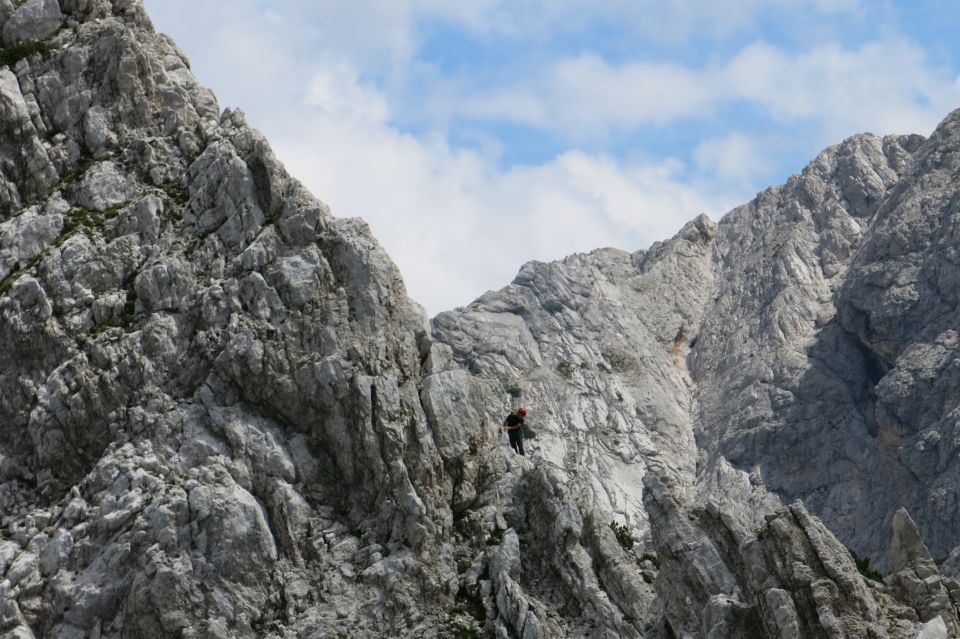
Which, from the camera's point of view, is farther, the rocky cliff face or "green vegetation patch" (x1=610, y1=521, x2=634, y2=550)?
"green vegetation patch" (x1=610, y1=521, x2=634, y2=550)

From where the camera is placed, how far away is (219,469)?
49.8 metres

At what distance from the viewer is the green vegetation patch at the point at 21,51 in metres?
61.0

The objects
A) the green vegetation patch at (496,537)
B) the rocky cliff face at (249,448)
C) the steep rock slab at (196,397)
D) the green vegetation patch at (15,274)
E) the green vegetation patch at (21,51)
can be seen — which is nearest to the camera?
the rocky cliff face at (249,448)

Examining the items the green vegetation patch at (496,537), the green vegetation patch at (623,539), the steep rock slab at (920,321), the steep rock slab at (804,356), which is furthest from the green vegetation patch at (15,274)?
the steep rock slab at (804,356)

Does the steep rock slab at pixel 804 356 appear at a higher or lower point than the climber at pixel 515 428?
higher

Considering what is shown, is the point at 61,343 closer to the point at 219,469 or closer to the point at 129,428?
the point at 129,428

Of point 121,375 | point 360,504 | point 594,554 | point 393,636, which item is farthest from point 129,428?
point 594,554

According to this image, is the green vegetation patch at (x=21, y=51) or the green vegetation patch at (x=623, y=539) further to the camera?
the green vegetation patch at (x=21, y=51)

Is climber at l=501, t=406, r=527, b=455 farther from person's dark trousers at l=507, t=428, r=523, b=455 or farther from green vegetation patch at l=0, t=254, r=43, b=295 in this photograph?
green vegetation patch at l=0, t=254, r=43, b=295

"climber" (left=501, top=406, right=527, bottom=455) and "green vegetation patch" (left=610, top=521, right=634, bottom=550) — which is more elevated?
"climber" (left=501, top=406, right=527, bottom=455)

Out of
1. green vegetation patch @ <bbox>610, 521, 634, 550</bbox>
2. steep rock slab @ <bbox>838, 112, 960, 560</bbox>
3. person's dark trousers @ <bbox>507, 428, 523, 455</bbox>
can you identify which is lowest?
green vegetation patch @ <bbox>610, 521, 634, 550</bbox>

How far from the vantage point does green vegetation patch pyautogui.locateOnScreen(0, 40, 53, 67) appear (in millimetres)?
60966

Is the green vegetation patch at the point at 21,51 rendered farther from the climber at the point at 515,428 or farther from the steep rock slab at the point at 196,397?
the climber at the point at 515,428

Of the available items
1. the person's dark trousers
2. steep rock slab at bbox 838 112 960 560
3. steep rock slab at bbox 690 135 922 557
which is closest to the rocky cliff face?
the person's dark trousers
